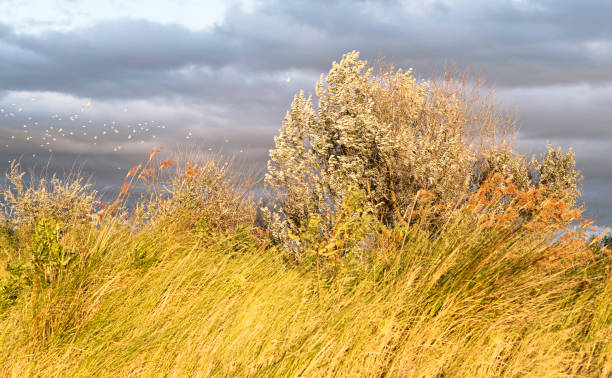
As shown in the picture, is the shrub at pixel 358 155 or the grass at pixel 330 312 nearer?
the grass at pixel 330 312

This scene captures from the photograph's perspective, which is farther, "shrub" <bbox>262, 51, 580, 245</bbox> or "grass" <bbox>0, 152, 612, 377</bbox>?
"shrub" <bbox>262, 51, 580, 245</bbox>

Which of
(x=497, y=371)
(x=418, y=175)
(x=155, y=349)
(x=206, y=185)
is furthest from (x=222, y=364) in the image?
(x=418, y=175)

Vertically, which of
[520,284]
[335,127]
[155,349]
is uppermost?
[335,127]

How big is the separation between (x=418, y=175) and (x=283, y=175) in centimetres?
285

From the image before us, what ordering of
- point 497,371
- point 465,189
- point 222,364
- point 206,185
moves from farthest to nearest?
point 465,189 → point 206,185 → point 497,371 → point 222,364

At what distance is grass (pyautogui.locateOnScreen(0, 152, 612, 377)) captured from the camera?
3.66 metres

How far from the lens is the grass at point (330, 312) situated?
3660 millimetres

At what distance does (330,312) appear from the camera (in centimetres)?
429

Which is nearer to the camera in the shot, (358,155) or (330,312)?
(330,312)

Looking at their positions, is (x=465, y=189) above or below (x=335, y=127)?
below

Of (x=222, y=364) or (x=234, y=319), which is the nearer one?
(x=222, y=364)

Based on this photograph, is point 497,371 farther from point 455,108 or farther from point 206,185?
point 455,108

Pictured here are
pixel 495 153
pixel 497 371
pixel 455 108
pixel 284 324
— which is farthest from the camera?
pixel 495 153

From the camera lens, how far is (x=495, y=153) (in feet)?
53.7
